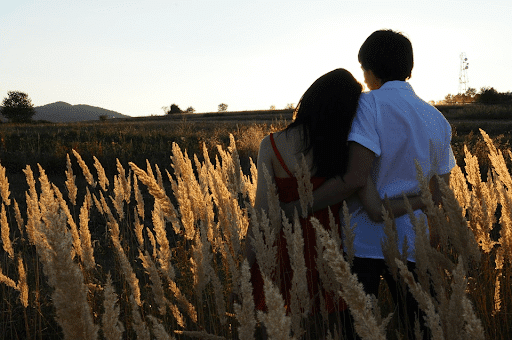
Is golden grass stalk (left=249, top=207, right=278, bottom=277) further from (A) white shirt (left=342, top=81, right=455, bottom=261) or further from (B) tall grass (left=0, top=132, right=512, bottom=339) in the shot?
(A) white shirt (left=342, top=81, right=455, bottom=261)

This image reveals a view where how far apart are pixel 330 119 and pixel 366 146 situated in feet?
0.67

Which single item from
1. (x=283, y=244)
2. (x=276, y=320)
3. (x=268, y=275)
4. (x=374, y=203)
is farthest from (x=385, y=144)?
(x=276, y=320)

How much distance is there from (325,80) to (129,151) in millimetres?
8994

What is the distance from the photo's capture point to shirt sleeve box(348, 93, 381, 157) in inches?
70.2

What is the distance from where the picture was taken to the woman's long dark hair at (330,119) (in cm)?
184

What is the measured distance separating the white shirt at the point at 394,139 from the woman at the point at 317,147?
3.0 inches

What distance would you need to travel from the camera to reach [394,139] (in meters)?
1.88

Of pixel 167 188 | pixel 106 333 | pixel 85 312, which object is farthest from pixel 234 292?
pixel 167 188

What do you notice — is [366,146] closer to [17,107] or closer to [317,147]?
[317,147]

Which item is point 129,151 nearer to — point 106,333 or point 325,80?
point 325,80

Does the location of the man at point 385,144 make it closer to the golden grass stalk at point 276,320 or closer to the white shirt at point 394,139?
the white shirt at point 394,139

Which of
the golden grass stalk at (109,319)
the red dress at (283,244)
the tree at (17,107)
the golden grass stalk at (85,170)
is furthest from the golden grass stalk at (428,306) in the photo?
the tree at (17,107)

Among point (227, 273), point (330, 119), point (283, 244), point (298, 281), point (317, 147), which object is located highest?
point (330, 119)

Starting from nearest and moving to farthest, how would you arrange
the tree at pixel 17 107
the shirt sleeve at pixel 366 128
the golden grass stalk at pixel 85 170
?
the shirt sleeve at pixel 366 128 < the golden grass stalk at pixel 85 170 < the tree at pixel 17 107
